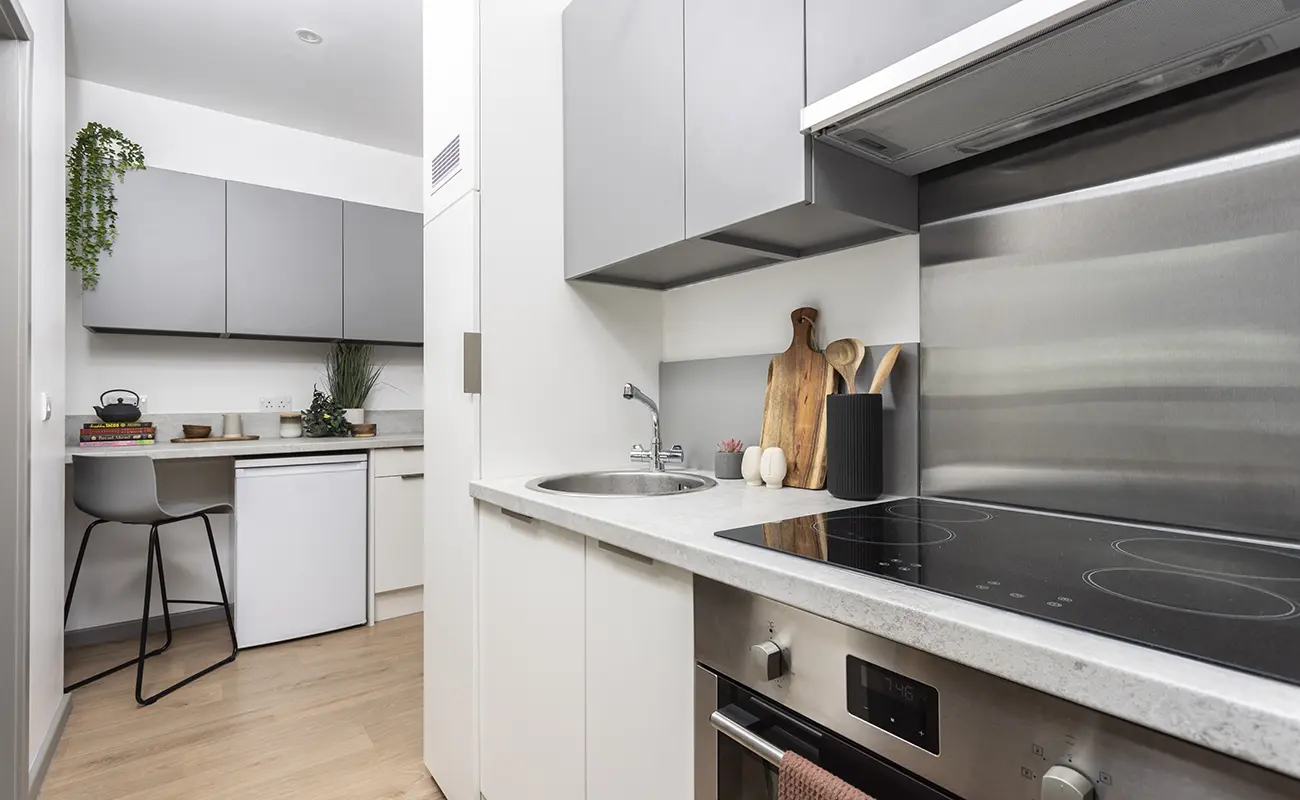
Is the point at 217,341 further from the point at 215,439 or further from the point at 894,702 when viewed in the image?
the point at 894,702

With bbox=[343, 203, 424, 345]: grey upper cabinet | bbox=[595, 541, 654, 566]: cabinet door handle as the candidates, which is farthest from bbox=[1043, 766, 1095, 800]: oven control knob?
bbox=[343, 203, 424, 345]: grey upper cabinet

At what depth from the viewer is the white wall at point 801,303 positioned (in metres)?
1.34

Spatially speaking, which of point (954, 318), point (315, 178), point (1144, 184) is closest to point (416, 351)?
point (315, 178)

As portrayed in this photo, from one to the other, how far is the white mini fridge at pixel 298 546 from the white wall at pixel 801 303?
210cm

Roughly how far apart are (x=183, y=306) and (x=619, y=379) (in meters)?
2.46

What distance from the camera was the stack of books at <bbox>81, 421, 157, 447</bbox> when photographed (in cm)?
283

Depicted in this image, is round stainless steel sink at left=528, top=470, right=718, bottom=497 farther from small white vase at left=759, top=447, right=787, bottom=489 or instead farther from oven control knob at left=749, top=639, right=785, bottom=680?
oven control knob at left=749, top=639, right=785, bottom=680

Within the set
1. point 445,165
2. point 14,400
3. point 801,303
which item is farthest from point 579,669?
point 14,400

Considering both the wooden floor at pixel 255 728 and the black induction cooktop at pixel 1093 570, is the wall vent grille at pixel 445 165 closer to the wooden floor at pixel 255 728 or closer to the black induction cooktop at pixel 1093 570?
the black induction cooktop at pixel 1093 570

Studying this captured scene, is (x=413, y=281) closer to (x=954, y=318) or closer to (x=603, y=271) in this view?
(x=603, y=271)

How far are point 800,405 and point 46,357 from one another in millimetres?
2371

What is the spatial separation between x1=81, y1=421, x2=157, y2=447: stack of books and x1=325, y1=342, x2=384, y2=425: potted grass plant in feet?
2.87

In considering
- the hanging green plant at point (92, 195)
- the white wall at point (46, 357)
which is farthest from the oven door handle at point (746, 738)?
the hanging green plant at point (92, 195)

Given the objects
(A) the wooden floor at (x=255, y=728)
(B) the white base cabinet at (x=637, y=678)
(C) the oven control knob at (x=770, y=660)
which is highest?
(C) the oven control knob at (x=770, y=660)
